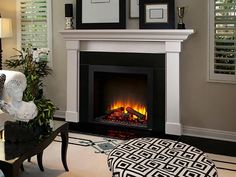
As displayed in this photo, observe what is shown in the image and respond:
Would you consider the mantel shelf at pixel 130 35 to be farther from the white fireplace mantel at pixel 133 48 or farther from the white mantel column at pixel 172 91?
the white mantel column at pixel 172 91

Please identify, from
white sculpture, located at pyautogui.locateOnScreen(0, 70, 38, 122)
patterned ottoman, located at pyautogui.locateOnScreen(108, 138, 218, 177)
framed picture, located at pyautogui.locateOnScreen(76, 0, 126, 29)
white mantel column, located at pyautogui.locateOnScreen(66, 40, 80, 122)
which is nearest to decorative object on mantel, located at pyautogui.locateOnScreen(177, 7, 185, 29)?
framed picture, located at pyautogui.locateOnScreen(76, 0, 126, 29)

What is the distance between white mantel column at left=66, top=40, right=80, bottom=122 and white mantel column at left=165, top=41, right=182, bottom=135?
136 cm

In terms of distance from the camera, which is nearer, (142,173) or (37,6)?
(142,173)

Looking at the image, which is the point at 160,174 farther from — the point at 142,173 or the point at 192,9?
the point at 192,9

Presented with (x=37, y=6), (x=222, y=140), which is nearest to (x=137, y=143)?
(x=222, y=140)

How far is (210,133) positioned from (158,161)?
2.16 meters

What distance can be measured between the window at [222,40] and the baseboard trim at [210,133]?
0.66 m

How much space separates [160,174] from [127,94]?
2788 mm

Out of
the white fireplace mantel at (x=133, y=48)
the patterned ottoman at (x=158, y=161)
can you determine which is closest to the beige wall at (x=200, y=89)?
the white fireplace mantel at (x=133, y=48)

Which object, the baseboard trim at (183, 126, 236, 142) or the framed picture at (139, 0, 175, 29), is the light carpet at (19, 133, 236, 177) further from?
the framed picture at (139, 0, 175, 29)

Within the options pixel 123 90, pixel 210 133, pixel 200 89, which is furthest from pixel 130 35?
pixel 210 133

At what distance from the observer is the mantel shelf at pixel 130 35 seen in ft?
12.9

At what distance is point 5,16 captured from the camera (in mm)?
5359

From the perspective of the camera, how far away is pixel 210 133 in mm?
4121
